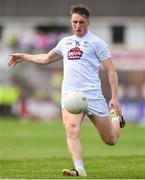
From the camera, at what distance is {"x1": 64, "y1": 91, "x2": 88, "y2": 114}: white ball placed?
12922mm

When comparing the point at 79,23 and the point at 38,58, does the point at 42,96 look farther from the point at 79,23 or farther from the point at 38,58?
the point at 79,23

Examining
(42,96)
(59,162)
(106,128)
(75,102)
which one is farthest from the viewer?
(42,96)

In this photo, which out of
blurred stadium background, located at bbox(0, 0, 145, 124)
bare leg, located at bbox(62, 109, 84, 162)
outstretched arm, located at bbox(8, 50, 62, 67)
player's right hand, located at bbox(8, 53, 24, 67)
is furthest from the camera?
blurred stadium background, located at bbox(0, 0, 145, 124)

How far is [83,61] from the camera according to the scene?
517 inches

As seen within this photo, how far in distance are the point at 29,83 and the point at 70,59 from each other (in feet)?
97.5

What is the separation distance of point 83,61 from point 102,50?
331mm

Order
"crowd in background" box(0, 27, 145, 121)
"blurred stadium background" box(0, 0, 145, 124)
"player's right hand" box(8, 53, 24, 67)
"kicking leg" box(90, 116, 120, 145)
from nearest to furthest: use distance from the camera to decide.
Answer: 1. "kicking leg" box(90, 116, 120, 145)
2. "player's right hand" box(8, 53, 24, 67)
3. "crowd in background" box(0, 27, 145, 121)
4. "blurred stadium background" box(0, 0, 145, 124)

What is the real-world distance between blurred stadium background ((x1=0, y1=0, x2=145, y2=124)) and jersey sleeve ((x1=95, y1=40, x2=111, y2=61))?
2048 centimetres

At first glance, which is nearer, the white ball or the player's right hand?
the white ball

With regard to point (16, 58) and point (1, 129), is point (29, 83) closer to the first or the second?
point (1, 129)

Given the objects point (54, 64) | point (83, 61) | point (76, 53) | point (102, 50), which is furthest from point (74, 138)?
point (54, 64)
